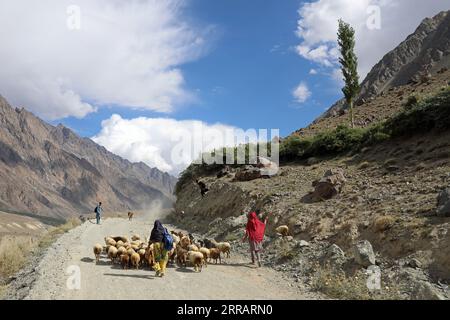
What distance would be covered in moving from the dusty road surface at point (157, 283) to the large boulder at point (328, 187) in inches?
239

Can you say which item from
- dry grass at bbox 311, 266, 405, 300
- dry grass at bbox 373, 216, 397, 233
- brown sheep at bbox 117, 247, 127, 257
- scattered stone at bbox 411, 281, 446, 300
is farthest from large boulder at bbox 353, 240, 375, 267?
brown sheep at bbox 117, 247, 127, 257

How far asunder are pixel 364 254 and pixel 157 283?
20.4ft

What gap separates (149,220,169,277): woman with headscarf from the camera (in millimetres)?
14328

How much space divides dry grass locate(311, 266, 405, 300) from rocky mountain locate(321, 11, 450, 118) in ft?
294

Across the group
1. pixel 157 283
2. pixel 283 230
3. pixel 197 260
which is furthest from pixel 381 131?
pixel 157 283

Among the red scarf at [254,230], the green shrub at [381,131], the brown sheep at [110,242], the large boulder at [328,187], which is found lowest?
the brown sheep at [110,242]

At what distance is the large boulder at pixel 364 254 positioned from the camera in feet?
43.4

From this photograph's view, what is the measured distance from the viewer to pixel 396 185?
19.2 meters

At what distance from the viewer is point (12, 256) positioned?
19562 mm

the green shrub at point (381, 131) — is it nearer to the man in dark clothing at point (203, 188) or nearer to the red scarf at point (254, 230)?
Result: the man in dark clothing at point (203, 188)

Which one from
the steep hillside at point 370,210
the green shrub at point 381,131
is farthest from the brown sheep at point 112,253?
the green shrub at point 381,131

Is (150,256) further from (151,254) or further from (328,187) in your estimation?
(328,187)
